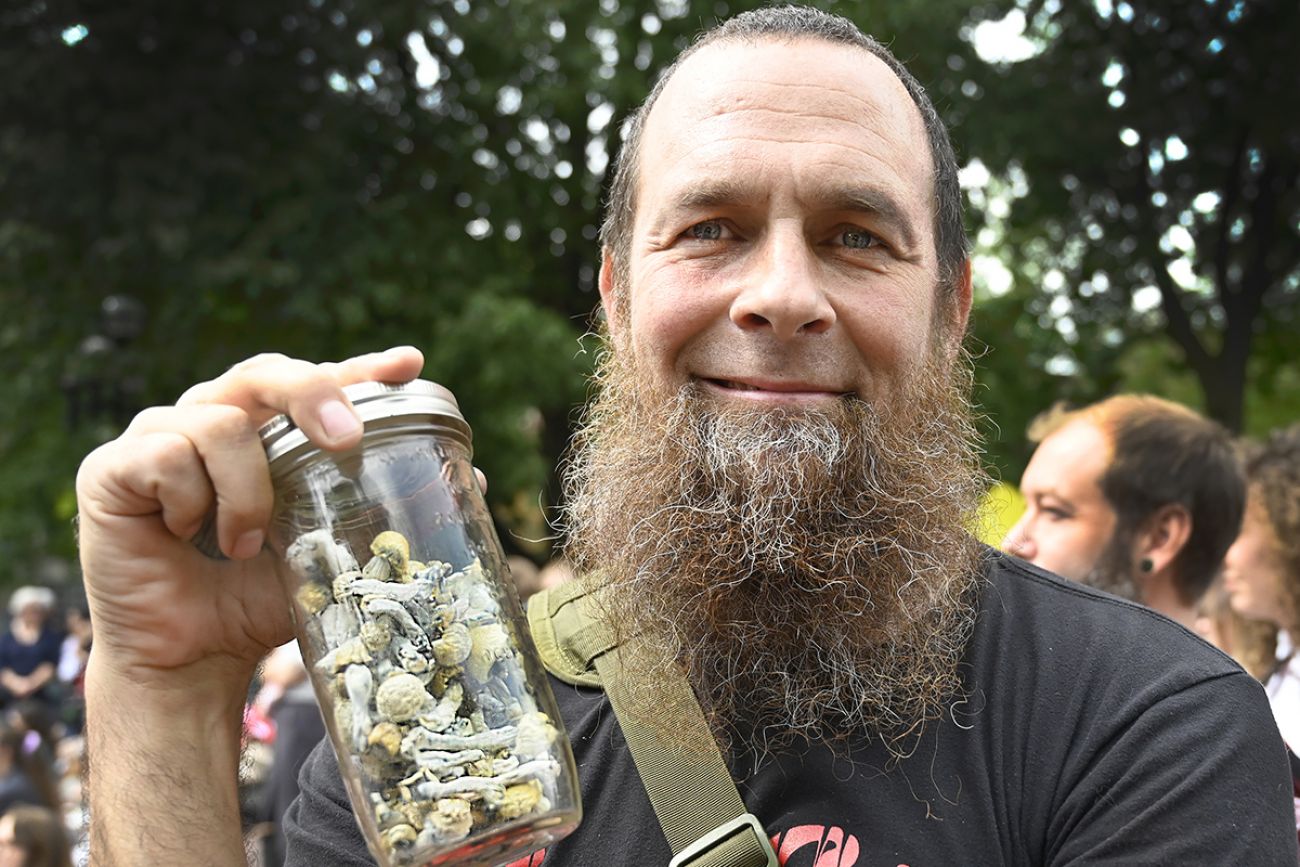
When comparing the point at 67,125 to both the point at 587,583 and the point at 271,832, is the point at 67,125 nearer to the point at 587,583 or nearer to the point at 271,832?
the point at 271,832

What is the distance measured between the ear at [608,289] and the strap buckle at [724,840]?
0.95m

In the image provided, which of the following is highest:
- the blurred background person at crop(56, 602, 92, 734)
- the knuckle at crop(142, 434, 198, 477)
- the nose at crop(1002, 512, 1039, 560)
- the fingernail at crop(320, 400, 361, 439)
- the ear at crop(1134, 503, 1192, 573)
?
the blurred background person at crop(56, 602, 92, 734)

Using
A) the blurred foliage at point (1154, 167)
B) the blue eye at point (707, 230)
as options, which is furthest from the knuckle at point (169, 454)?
the blurred foliage at point (1154, 167)

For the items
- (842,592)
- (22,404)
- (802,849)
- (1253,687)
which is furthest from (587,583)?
(22,404)

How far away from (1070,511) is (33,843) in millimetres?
4634

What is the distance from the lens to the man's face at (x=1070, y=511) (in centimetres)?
405

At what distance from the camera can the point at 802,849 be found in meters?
1.63

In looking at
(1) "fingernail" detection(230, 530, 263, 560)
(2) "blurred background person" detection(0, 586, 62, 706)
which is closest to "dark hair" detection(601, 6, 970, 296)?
(1) "fingernail" detection(230, 530, 263, 560)

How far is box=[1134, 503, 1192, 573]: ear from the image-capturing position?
13.1ft

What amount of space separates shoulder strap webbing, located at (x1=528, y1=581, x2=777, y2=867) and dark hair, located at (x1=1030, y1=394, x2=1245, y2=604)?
2573mm

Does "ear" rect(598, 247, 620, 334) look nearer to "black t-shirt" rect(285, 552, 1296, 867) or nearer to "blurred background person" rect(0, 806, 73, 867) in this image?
"black t-shirt" rect(285, 552, 1296, 867)

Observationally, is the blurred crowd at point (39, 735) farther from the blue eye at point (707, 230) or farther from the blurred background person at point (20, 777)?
the blue eye at point (707, 230)

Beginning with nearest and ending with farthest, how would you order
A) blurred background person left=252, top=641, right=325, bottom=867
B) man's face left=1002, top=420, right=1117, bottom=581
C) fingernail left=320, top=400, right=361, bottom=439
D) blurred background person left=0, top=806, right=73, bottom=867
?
1. fingernail left=320, top=400, right=361, bottom=439
2. man's face left=1002, top=420, right=1117, bottom=581
3. blurred background person left=0, top=806, right=73, bottom=867
4. blurred background person left=252, top=641, right=325, bottom=867

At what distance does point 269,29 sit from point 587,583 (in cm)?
1046
